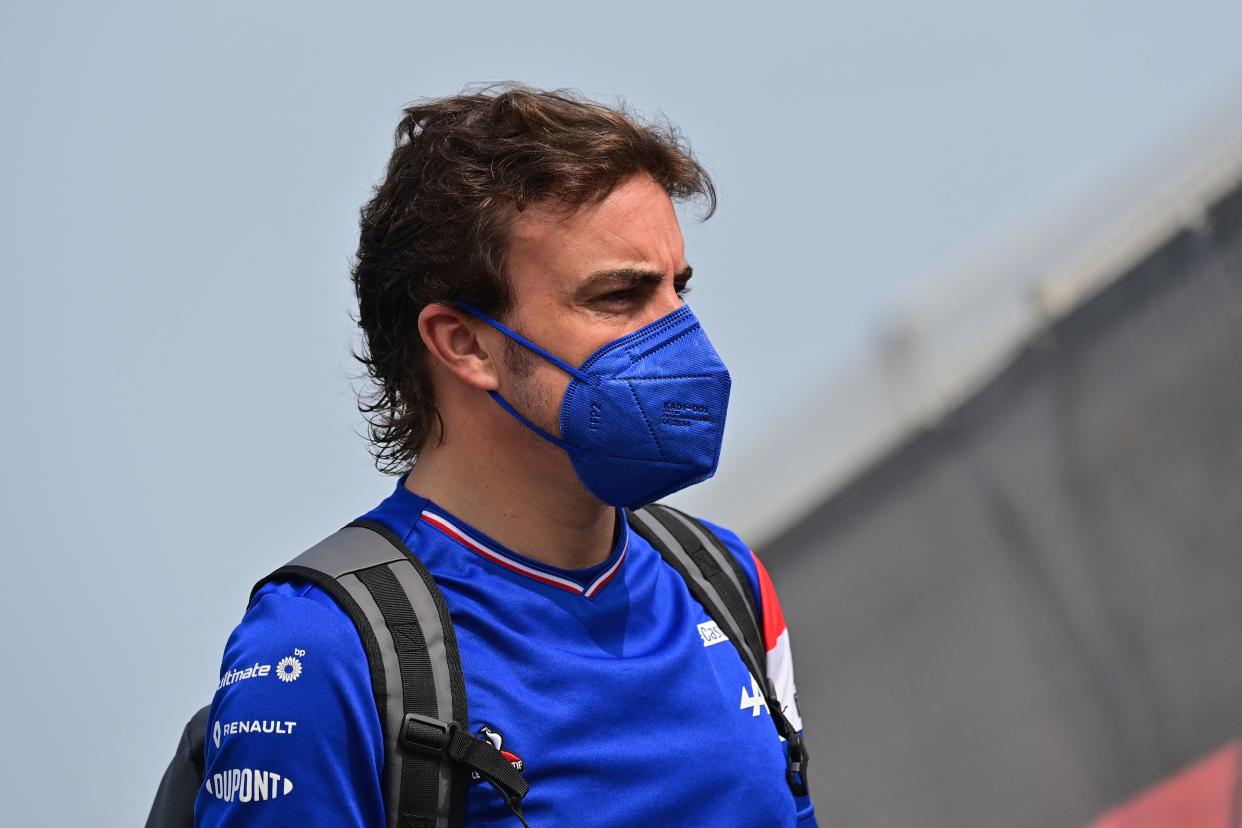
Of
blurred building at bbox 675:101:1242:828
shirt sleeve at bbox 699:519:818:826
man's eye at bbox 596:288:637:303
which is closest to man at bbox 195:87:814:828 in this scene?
man's eye at bbox 596:288:637:303

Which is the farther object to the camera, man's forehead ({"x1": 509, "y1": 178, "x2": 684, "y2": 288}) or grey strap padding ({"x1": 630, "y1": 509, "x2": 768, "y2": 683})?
grey strap padding ({"x1": 630, "y1": 509, "x2": 768, "y2": 683})

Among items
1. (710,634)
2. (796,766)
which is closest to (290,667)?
(710,634)

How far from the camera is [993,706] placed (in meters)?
3.01

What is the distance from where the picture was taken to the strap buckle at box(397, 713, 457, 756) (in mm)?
1533

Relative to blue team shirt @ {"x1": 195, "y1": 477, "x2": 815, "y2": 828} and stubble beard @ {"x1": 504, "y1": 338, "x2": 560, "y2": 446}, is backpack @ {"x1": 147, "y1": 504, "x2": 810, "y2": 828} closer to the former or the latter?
blue team shirt @ {"x1": 195, "y1": 477, "x2": 815, "y2": 828}

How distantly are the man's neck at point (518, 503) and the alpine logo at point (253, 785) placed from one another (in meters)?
0.46

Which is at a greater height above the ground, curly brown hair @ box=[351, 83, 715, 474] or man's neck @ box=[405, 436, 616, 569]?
curly brown hair @ box=[351, 83, 715, 474]

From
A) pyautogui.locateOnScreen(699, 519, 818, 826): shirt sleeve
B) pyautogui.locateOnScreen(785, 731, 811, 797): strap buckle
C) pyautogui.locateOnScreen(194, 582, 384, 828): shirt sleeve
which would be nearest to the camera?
pyautogui.locateOnScreen(194, 582, 384, 828): shirt sleeve

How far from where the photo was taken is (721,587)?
6.66 feet

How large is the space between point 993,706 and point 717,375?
165 centimetres

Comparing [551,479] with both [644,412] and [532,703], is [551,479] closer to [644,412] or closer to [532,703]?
[644,412]

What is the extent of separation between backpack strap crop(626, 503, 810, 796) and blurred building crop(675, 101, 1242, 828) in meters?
0.93

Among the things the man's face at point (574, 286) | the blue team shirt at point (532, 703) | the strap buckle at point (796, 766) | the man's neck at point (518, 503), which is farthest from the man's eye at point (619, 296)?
the strap buckle at point (796, 766)

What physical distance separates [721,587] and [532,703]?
497 millimetres
